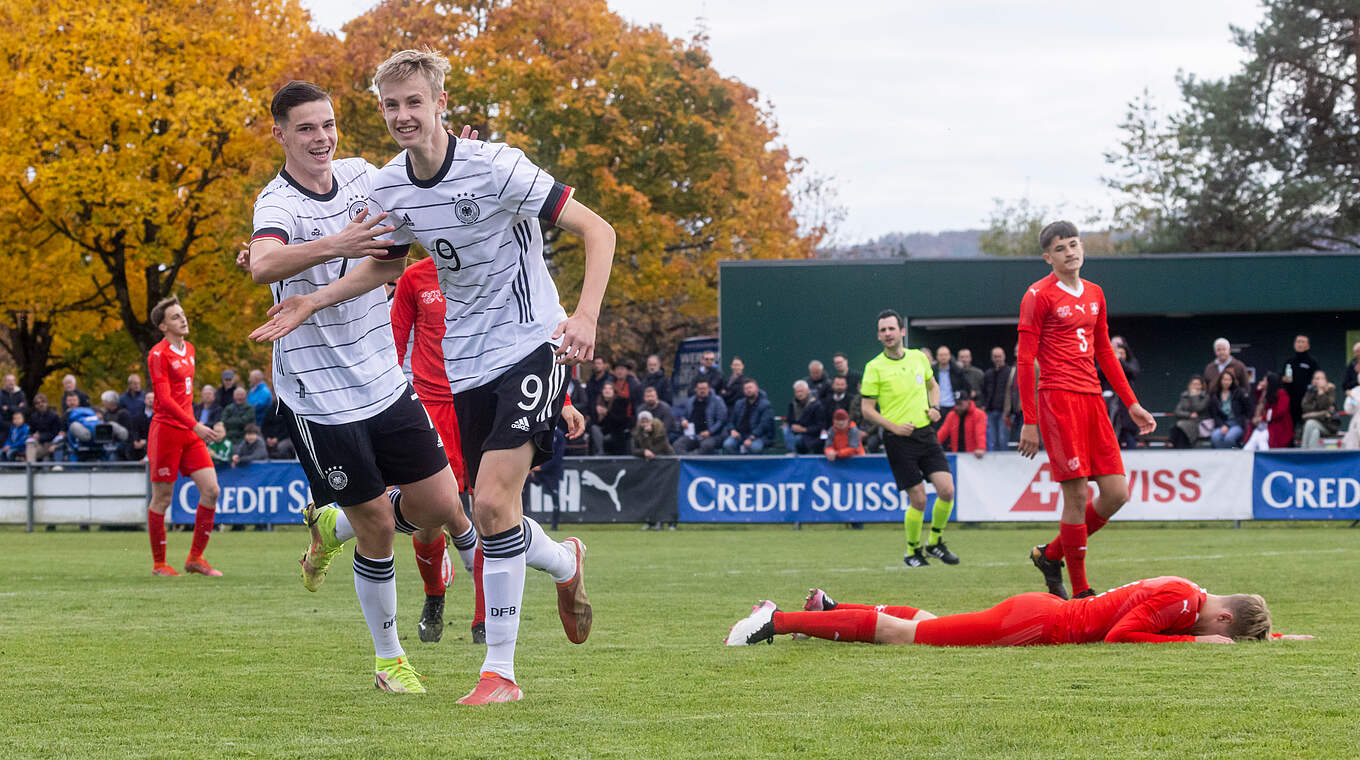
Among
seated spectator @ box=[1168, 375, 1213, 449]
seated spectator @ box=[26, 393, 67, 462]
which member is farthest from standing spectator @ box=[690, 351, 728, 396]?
seated spectator @ box=[26, 393, 67, 462]

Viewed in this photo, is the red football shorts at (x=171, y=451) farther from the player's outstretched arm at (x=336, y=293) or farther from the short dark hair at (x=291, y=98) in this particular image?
the player's outstretched arm at (x=336, y=293)

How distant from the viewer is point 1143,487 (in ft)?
63.4

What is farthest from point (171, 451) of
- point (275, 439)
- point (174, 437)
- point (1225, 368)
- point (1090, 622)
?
point (1225, 368)

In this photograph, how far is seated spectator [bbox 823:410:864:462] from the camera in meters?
20.0

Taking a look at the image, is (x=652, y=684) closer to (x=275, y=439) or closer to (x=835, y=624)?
(x=835, y=624)

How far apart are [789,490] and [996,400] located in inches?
146

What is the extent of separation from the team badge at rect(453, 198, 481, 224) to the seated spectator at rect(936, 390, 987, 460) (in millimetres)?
14823

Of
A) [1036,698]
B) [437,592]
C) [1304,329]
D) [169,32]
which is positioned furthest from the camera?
[169,32]

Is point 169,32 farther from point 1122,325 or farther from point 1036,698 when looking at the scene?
point 1036,698

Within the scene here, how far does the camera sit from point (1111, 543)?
16203mm

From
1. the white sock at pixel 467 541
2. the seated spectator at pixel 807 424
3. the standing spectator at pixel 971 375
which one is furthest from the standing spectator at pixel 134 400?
the white sock at pixel 467 541

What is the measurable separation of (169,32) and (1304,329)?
22560 millimetres

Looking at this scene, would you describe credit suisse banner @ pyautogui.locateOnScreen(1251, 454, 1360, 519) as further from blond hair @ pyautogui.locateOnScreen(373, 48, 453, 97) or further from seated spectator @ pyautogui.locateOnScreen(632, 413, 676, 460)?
blond hair @ pyautogui.locateOnScreen(373, 48, 453, 97)

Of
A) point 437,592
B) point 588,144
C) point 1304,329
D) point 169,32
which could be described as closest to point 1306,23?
point 1304,329
